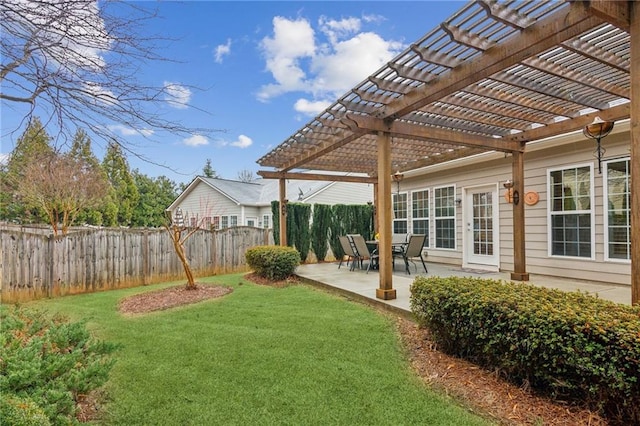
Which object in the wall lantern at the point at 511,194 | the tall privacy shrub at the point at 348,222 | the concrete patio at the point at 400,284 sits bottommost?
the concrete patio at the point at 400,284

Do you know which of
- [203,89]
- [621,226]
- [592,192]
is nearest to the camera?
[203,89]

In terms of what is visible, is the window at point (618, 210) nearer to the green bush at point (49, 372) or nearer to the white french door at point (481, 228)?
the white french door at point (481, 228)

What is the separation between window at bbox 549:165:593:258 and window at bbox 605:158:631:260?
268 millimetres

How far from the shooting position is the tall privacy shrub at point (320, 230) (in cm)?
1074

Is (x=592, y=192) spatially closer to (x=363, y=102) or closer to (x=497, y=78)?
(x=497, y=78)

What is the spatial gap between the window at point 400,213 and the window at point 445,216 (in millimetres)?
1209

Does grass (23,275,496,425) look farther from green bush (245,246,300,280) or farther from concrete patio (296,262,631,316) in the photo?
green bush (245,246,300,280)

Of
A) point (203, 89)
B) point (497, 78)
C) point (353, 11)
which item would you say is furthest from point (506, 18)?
point (353, 11)

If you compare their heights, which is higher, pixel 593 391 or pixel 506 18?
pixel 506 18

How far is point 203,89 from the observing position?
8.75ft

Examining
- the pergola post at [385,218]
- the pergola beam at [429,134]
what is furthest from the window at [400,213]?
the pergola post at [385,218]

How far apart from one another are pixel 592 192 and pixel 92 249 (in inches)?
379

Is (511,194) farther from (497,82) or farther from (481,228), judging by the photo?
(497,82)

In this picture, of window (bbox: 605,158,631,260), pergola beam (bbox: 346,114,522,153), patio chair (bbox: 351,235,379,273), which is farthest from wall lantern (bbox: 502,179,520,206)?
patio chair (bbox: 351,235,379,273)
